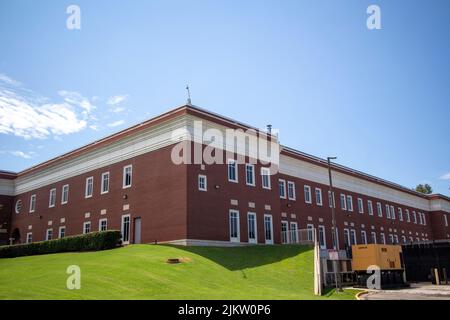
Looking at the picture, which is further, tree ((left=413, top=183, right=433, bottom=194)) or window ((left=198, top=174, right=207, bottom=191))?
tree ((left=413, top=183, right=433, bottom=194))

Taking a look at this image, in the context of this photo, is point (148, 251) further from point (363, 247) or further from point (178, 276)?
point (363, 247)

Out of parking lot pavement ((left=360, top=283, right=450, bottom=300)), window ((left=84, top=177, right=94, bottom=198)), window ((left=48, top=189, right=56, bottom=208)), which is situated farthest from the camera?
window ((left=48, top=189, right=56, bottom=208))

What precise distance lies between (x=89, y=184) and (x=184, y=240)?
1538 centimetres

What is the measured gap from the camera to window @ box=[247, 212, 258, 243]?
3719 centimetres

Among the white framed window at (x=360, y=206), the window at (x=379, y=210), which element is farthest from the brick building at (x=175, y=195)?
the window at (x=379, y=210)

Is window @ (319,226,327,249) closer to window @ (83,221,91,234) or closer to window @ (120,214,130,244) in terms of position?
window @ (120,214,130,244)

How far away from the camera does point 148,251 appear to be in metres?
28.7

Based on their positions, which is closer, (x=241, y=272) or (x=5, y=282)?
(x=5, y=282)

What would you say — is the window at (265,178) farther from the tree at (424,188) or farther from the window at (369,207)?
the tree at (424,188)

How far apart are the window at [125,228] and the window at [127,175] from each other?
8.75ft

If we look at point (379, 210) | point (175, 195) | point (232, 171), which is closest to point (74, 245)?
point (175, 195)

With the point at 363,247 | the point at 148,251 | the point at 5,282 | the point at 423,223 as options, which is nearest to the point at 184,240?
the point at 148,251

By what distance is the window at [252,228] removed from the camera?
37.2 m

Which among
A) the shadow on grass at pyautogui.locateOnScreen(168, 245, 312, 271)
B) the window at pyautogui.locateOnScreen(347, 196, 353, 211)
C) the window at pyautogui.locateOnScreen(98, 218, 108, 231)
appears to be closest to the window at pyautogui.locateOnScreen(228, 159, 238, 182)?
the shadow on grass at pyautogui.locateOnScreen(168, 245, 312, 271)
